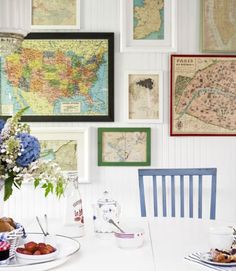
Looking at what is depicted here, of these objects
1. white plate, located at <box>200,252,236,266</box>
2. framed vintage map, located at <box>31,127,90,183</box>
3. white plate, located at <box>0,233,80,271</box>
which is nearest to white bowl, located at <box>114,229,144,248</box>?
white plate, located at <box>0,233,80,271</box>

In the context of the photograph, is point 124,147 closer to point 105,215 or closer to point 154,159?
point 154,159

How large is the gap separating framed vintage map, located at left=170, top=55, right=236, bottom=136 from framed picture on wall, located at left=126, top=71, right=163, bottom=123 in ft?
0.30

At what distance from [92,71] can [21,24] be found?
1.25 m

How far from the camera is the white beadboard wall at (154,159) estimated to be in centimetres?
344

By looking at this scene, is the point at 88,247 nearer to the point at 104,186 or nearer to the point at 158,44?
the point at 104,186

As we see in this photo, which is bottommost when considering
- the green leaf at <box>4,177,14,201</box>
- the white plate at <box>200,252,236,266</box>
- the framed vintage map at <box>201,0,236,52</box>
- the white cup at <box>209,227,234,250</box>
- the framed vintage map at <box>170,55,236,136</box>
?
A: the white plate at <box>200,252,236,266</box>

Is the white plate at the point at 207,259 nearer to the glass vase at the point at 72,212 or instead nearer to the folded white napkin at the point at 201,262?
the folded white napkin at the point at 201,262

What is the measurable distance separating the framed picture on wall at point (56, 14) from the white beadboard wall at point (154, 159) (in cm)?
34

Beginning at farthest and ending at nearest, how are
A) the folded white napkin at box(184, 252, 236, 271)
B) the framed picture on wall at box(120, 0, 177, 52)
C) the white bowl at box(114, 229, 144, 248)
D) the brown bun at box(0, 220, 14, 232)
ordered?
the framed picture on wall at box(120, 0, 177, 52)
the white bowl at box(114, 229, 144, 248)
the brown bun at box(0, 220, 14, 232)
the folded white napkin at box(184, 252, 236, 271)

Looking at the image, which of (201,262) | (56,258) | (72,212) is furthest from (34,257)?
(201,262)

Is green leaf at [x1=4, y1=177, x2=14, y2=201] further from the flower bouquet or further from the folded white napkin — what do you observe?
the folded white napkin

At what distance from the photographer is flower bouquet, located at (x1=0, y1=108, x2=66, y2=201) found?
1.86 m

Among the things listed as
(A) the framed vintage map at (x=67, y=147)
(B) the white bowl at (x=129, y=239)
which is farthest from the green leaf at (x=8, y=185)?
(A) the framed vintage map at (x=67, y=147)

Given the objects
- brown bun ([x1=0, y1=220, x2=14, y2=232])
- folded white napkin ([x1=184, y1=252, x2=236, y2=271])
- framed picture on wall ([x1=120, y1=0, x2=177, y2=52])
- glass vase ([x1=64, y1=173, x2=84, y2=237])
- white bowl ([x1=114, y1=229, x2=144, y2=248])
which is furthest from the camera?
framed picture on wall ([x1=120, y1=0, x2=177, y2=52])
